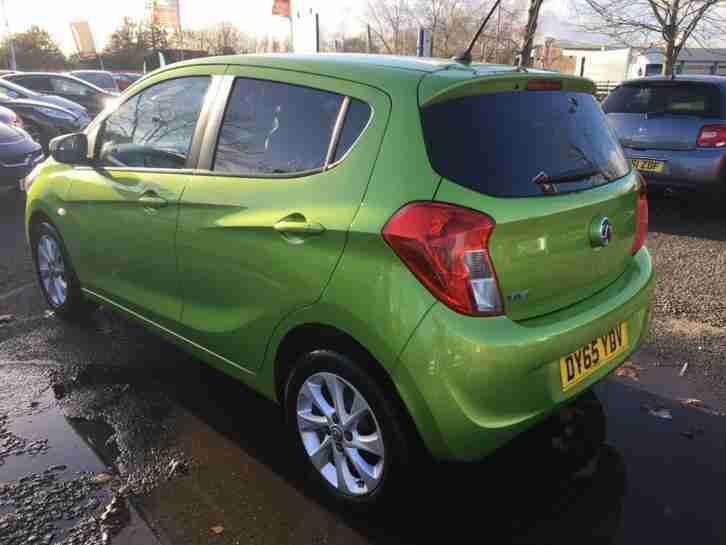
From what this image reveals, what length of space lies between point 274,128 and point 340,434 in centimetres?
130

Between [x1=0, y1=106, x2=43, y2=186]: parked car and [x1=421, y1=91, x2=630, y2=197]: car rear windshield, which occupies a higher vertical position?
[x1=421, y1=91, x2=630, y2=197]: car rear windshield

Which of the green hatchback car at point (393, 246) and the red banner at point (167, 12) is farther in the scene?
the red banner at point (167, 12)

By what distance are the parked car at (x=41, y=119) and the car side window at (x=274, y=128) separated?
9.67 metres

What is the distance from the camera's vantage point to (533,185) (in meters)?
2.27

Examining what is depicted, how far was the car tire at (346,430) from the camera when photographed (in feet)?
7.42

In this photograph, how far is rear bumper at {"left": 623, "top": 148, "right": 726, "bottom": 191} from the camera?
6488 millimetres

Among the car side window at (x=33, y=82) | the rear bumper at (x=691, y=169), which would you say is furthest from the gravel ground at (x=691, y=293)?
the car side window at (x=33, y=82)

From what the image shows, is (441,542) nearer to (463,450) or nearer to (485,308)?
(463,450)

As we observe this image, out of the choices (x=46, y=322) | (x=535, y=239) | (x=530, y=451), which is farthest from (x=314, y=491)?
(x=46, y=322)

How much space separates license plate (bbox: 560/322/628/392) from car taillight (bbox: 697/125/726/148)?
4.93 metres

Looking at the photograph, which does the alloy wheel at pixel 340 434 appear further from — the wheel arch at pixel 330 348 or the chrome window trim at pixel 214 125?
the chrome window trim at pixel 214 125

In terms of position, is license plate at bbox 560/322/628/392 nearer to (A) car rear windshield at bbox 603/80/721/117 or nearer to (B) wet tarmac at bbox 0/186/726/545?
(B) wet tarmac at bbox 0/186/726/545

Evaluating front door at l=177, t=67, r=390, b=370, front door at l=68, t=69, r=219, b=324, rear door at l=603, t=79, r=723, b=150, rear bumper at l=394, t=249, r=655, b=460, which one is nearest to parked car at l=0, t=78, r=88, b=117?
front door at l=68, t=69, r=219, b=324

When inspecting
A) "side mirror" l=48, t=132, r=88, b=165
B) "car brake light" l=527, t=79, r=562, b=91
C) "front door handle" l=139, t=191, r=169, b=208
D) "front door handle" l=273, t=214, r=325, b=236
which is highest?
"car brake light" l=527, t=79, r=562, b=91
